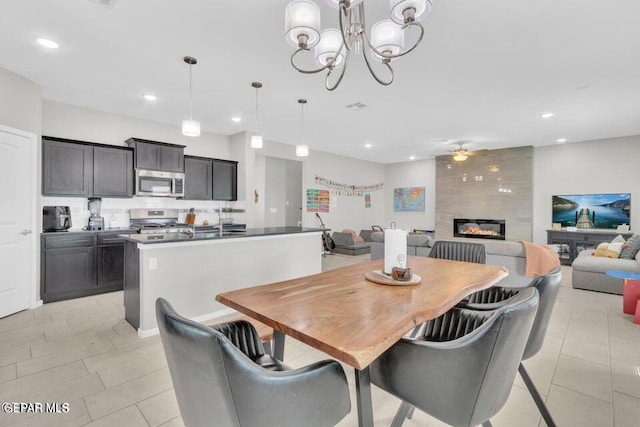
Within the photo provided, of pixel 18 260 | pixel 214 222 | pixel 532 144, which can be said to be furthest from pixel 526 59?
pixel 18 260

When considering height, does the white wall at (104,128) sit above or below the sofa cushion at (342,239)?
above

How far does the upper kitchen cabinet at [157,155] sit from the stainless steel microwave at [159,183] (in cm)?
9

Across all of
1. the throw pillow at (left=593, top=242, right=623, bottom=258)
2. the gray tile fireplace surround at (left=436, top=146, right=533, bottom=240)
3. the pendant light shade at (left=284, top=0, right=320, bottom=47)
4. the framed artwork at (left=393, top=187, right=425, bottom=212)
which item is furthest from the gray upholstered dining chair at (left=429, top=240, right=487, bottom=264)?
the framed artwork at (left=393, top=187, right=425, bottom=212)

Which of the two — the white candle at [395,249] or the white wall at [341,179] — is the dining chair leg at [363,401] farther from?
the white wall at [341,179]

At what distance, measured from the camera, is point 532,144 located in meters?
7.25

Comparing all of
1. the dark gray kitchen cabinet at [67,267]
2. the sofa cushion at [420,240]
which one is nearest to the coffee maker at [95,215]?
the dark gray kitchen cabinet at [67,267]

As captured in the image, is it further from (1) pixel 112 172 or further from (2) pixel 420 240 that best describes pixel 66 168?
(2) pixel 420 240

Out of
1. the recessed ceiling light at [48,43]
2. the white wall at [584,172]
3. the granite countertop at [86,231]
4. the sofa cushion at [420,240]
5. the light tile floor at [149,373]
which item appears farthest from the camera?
the white wall at [584,172]

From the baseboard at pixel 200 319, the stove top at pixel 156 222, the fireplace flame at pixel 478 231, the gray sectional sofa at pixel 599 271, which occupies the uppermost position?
the stove top at pixel 156 222

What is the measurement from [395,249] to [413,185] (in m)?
8.11

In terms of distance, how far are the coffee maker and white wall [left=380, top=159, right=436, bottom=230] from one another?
25.5 ft

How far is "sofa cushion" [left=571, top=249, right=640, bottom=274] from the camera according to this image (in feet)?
13.8

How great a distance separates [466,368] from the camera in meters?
1.13

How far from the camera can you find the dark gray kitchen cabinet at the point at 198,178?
564cm
